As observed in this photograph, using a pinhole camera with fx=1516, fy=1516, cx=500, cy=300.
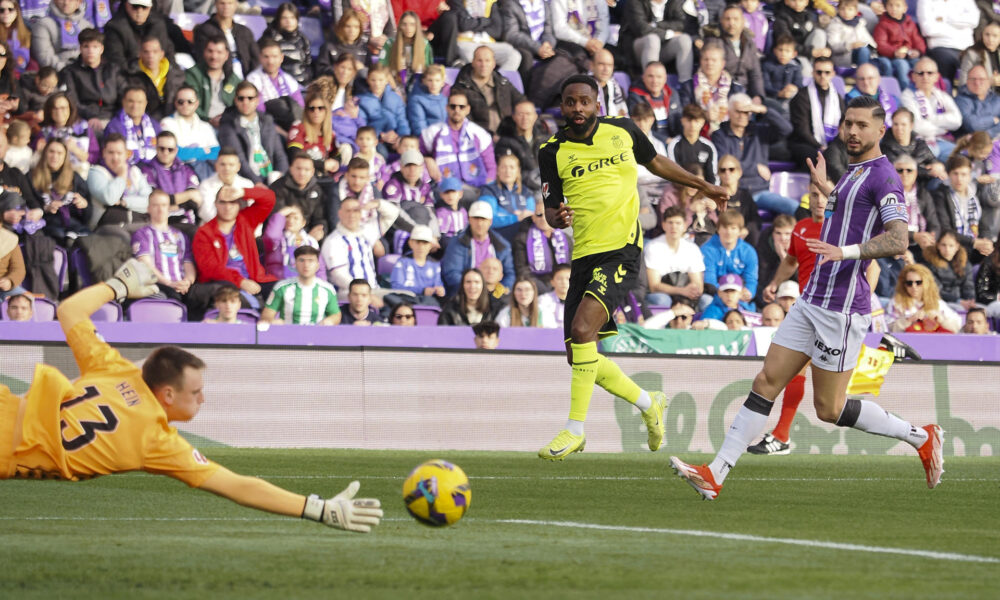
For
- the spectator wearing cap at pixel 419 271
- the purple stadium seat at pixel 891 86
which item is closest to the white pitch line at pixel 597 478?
the spectator wearing cap at pixel 419 271

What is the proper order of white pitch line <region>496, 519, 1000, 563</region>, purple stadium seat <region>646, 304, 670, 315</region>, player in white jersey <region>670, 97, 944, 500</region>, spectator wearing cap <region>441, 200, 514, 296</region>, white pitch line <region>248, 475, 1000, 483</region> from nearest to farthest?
white pitch line <region>496, 519, 1000, 563</region> → player in white jersey <region>670, 97, 944, 500</region> → white pitch line <region>248, 475, 1000, 483</region> → spectator wearing cap <region>441, 200, 514, 296</region> → purple stadium seat <region>646, 304, 670, 315</region>

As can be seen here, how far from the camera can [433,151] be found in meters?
18.8

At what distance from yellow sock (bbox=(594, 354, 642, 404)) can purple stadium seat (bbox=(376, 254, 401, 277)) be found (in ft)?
21.7

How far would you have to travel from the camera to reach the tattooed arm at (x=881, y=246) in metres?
8.62

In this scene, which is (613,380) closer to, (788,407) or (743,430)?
(743,430)

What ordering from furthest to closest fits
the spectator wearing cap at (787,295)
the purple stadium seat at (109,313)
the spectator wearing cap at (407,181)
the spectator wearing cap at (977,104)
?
the spectator wearing cap at (977,104)
the spectator wearing cap at (407,181)
the spectator wearing cap at (787,295)
the purple stadium seat at (109,313)

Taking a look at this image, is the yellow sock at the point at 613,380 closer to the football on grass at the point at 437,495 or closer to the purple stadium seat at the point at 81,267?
the football on grass at the point at 437,495

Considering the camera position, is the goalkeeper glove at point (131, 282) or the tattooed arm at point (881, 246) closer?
the goalkeeper glove at point (131, 282)

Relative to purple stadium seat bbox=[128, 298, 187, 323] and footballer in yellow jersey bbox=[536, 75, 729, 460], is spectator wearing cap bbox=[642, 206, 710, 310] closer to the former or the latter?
purple stadium seat bbox=[128, 298, 187, 323]

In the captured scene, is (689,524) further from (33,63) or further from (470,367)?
(33,63)

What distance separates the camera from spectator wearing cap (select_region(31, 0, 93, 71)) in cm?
1752

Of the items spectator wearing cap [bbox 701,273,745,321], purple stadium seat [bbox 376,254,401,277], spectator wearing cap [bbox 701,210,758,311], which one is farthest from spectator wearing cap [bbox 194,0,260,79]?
spectator wearing cap [bbox 701,273,745,321]

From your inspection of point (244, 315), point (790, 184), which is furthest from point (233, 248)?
point (790, 184)

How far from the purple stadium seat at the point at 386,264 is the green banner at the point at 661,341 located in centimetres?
288
